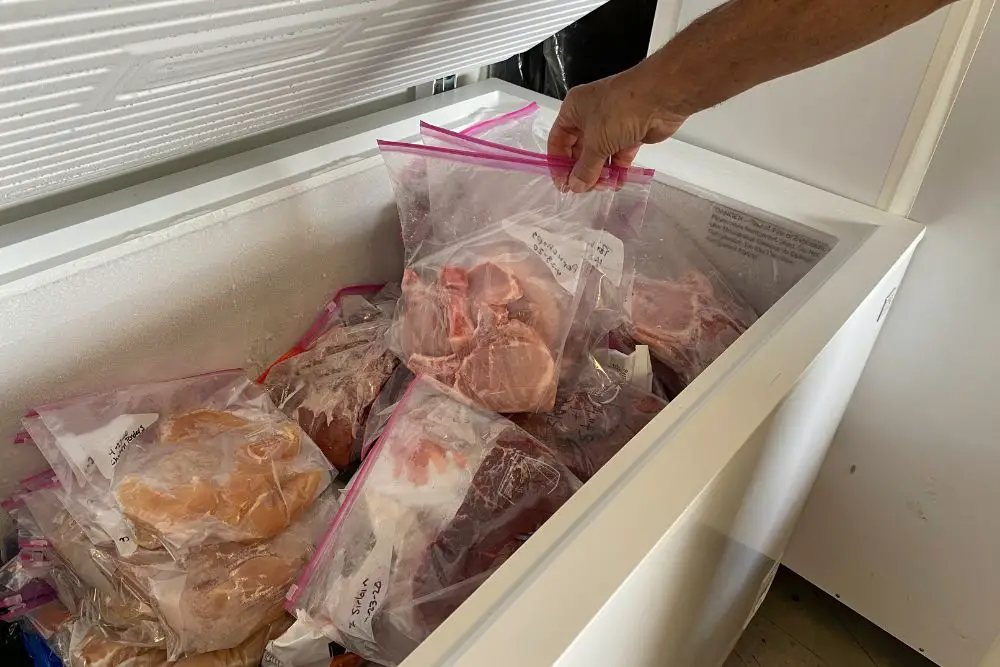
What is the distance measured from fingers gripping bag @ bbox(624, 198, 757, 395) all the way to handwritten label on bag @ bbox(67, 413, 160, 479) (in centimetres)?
67

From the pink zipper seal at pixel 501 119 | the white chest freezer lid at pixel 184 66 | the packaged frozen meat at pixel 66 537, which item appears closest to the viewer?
the white chest freezer lid at pixel 184 66

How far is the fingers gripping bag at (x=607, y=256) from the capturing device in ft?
3.20

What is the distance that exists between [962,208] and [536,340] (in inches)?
25.9

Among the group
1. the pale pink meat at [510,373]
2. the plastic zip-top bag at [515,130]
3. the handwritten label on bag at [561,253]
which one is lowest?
the pale pink meat at [510,373]

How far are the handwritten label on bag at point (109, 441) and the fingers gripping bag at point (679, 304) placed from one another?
2.21 feet

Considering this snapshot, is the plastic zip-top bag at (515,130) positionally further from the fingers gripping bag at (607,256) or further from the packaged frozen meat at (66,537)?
the packaged frozen meat at (66,537)

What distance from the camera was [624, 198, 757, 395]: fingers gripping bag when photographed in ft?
3.40

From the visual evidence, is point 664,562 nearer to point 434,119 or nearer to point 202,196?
point 202,196

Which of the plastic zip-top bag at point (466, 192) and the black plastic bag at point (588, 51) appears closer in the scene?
the plastic zip-top bag at point (466, 192)

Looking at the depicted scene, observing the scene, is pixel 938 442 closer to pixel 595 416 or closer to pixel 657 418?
pixel 595 416

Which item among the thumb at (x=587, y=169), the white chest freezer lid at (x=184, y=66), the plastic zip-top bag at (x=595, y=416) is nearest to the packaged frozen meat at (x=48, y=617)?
the white chest freezer lid at (x=184, y=66)

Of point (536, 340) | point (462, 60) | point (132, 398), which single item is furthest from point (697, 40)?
point (132, 398)

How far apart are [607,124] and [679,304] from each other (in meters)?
0.36

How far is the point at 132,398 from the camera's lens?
0.94 metres
